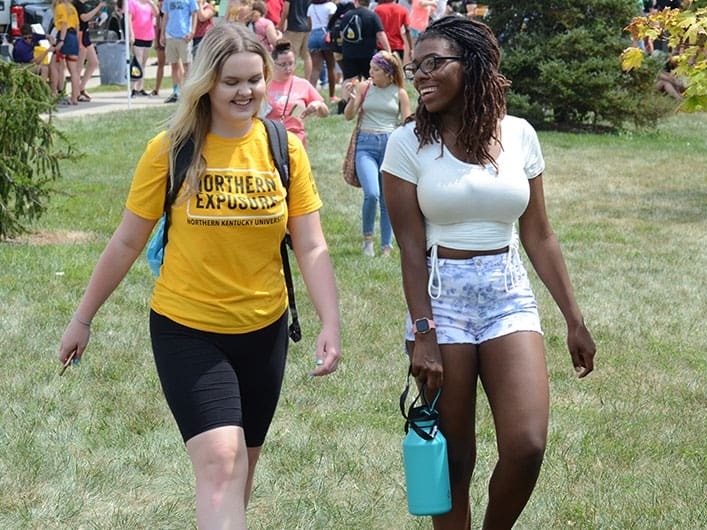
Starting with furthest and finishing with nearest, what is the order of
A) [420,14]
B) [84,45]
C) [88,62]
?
[88,62], [84,45], [420,14]

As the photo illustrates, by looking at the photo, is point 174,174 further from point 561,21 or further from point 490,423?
point 561,21

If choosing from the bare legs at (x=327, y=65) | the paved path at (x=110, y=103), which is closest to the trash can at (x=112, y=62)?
the paved path at (x=110, y=103)

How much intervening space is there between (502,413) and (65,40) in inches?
715

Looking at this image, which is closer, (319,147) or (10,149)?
(10,149)

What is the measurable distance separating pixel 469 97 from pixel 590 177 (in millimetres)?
11940

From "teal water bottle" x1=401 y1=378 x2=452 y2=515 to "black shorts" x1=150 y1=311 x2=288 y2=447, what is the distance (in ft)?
1.66

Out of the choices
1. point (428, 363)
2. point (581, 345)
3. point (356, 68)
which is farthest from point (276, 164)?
point (356, 68)

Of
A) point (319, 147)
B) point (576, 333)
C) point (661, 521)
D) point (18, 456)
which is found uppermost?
point (576, 333)

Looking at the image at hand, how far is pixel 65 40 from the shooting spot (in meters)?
20.8

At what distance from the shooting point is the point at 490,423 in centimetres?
630

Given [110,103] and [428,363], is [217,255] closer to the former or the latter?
[428,363]

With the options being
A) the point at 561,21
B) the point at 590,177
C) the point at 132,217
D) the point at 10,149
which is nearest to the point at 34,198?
the point at 10,149

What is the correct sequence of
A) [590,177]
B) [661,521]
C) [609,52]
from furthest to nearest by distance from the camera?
[609,52] < [590,177] < [661,521]

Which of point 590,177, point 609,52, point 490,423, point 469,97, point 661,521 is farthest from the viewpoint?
point 609,52
